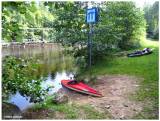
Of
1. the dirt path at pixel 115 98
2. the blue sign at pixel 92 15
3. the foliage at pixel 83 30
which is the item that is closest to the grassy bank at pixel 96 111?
the dirt path at pixel 115 98

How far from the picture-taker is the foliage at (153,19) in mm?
19750

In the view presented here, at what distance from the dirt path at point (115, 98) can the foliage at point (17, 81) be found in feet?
4.05

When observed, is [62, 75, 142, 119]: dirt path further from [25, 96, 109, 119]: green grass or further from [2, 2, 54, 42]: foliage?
[2, 2, 54, 42]: foliage

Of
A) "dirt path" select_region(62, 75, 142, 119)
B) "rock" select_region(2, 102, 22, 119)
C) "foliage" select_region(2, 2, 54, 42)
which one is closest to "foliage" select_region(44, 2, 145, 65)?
"dirt path" select_region(62, 75, 142, 119)

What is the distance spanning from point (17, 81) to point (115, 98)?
2363mm

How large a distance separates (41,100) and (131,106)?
1.82 m

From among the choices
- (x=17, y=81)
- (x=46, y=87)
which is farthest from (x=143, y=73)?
(x=17, y=81)

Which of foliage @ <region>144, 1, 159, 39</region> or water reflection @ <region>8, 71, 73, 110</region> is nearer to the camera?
water reflection @ <region>8, 71, 73, 110</region>

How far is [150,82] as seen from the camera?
801cm

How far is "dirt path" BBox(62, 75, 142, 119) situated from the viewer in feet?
18.7

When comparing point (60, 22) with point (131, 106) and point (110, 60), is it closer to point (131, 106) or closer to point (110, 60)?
point (110, 60)

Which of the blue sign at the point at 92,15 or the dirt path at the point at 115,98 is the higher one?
the blue sign at the point at 92,15

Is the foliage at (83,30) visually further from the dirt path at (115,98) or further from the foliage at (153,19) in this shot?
the foliage at (153,19)

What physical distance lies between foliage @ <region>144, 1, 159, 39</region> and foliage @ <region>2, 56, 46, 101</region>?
15.1 m
